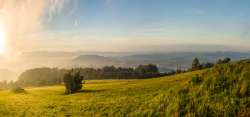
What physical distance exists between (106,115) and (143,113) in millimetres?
3751

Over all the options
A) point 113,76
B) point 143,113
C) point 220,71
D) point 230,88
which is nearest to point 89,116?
point 143,113

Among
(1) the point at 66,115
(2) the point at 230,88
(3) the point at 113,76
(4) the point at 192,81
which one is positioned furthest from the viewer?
(3) the point at 113,76

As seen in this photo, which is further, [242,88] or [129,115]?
[129,115]

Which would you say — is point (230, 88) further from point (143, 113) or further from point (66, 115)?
point (66, 115)

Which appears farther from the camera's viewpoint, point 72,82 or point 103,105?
point 72,82

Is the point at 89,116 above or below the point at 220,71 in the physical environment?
below

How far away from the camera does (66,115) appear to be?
13070 millimetres

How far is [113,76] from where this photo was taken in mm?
189750

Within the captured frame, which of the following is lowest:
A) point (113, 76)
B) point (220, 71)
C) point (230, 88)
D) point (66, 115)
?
point (113, 76)

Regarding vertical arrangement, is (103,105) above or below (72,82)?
above

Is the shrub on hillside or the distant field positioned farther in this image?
the shrub on hillside

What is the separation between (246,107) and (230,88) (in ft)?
5.98

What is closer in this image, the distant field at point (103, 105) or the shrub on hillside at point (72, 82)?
the distant field at point (103, 105)

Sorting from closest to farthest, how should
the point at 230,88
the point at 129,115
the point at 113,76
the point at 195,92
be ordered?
the point at 230,88
the point at 195,92
the point at 129,115
the point at 113,76
